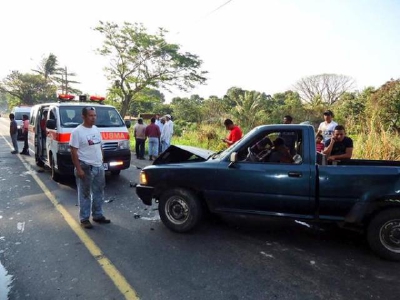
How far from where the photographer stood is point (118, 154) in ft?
24.9

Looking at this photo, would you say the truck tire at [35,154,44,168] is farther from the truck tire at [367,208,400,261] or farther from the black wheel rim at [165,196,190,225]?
the truck tire at [367,208,400,261]

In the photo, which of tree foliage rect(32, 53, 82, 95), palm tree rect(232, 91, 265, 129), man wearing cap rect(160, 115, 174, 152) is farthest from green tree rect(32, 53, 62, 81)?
man wearing cap rect(160, 115, 174, 152)

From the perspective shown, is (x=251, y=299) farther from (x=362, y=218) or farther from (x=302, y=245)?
(x=362, y=218)

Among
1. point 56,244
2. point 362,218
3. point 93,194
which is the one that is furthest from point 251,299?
point 93,194

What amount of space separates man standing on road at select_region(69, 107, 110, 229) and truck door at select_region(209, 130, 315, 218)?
1.86 meters

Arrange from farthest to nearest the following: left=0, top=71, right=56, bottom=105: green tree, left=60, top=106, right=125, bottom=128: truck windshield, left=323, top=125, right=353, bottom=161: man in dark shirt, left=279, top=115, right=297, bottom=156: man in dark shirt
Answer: left=0, top=71, right=56, bottom=105: green tree
left=60, top=106, right=125, bottom=128: truck windshield
left=323, top=125, right=353, bottom=161: man in dark shirt
left=279, top=115, right=297, bottom=156: man in dark shirt

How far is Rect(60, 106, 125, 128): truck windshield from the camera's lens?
7504 millimetres

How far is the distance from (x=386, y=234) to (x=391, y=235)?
2.1 inches

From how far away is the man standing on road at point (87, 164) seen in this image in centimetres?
454

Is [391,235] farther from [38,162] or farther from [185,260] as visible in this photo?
[38,162]

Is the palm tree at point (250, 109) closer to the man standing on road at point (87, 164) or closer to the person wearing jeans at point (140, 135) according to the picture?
the person wearing jeans at point (140, 135)

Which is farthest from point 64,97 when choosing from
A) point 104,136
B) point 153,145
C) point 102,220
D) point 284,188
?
point 284,188

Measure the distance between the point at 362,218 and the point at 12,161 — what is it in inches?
434

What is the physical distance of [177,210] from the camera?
460 cm
